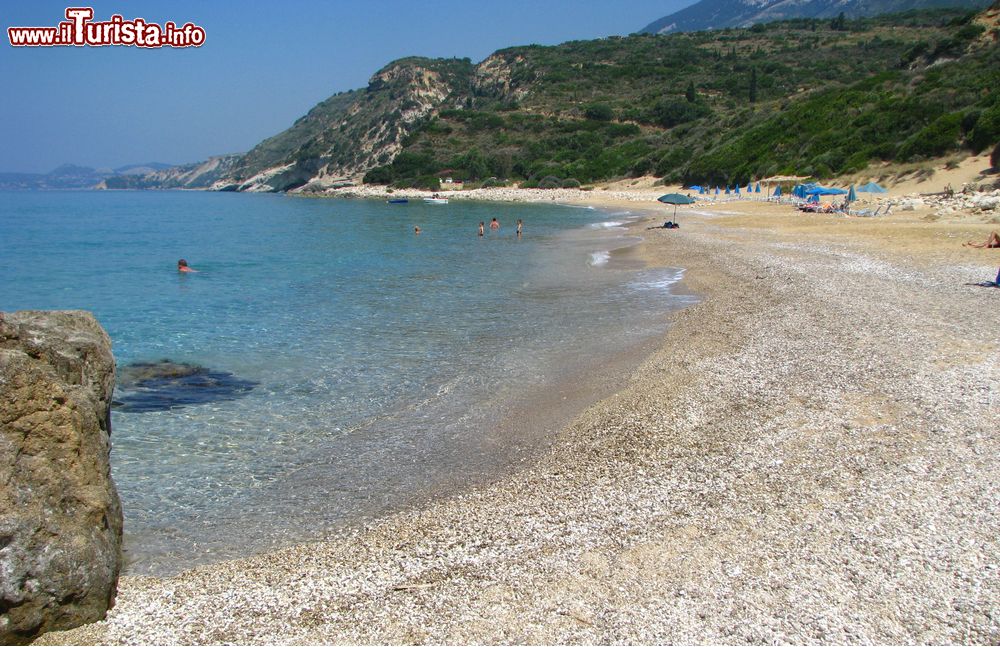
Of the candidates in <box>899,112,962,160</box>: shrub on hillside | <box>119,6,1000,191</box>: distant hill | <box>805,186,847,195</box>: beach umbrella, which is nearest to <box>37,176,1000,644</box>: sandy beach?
<box>805,186,847,195</box>: beach umbrella

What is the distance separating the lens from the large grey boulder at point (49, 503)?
4273 mm

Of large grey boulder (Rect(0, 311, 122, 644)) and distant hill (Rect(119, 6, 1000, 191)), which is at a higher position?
distant hill (Rect(119, 6, 1000, 191))

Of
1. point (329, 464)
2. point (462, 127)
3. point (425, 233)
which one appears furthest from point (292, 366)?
point (462, 127)

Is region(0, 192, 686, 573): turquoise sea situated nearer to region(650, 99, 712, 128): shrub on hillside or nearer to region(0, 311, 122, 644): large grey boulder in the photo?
region(0, 311, 122, 644): large grey boulder

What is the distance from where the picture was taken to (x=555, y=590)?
494 centimetres

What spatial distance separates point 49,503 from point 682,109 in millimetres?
97014

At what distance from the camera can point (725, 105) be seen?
9462 centimetres

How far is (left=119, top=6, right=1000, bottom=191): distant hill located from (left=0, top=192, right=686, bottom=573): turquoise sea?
102 ft

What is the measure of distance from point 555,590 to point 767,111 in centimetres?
7403

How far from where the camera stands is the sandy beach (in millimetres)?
4551

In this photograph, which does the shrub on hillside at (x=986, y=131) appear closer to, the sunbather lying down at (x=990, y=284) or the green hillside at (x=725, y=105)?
the green hillside at (x=725, y=105)

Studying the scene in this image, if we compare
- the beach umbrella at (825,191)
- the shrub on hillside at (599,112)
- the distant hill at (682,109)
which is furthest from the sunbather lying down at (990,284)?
the shrub on hillside at (599,112)

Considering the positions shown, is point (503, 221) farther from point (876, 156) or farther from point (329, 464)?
point (329, 464)

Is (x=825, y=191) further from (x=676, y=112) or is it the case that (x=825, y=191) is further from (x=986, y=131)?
Answer: (x=676, y=112)
